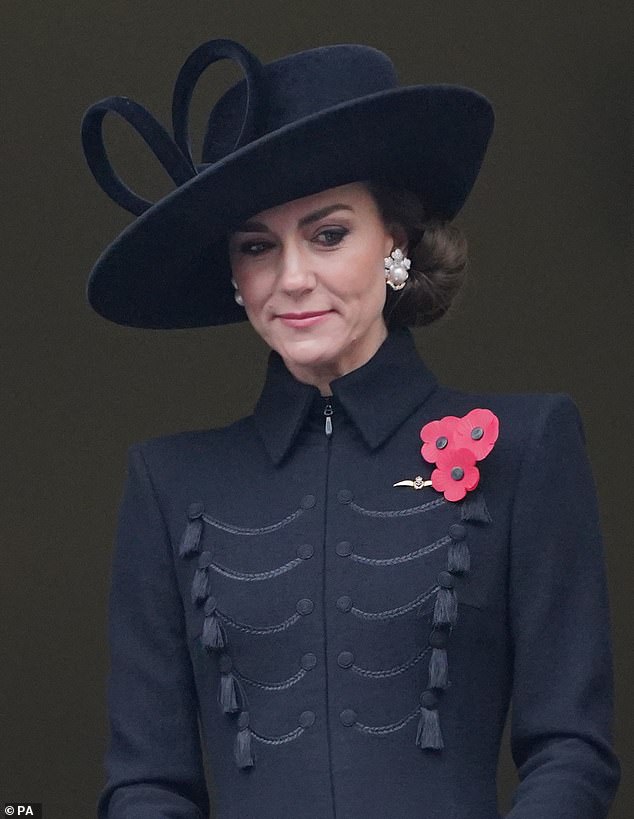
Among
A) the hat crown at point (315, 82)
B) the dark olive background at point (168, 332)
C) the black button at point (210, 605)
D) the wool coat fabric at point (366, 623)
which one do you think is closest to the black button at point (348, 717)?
the wool coat fabric at point (366, 623)

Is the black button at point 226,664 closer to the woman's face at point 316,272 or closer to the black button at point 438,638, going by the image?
the black button at point 438,638

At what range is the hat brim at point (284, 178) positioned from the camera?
292 centimetres

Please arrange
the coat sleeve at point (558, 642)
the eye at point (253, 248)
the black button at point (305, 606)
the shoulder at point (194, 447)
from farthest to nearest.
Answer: the shoulder at point (194, 447) < the eye at point (253, 248) < the black button at point (305, 606) < the coat sleeve at point (558, 642)

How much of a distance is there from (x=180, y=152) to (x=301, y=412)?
1.18 feet

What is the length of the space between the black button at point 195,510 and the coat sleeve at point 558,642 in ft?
1.36

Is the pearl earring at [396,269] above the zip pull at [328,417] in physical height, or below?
above

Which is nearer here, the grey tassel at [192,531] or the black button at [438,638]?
the black button at [438,638]

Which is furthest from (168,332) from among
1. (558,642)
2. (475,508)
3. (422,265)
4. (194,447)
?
(558,642)

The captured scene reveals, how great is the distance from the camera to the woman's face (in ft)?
9.80

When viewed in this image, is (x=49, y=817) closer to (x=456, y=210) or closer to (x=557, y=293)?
(x=557, y=293)

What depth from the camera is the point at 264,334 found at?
305 centimetres

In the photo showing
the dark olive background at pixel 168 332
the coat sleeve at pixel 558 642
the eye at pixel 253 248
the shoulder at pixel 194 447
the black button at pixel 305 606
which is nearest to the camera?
the coat sleeve at pixel 558 642

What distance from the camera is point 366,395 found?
306 centimetres

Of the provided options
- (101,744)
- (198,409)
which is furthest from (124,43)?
(101,744)
